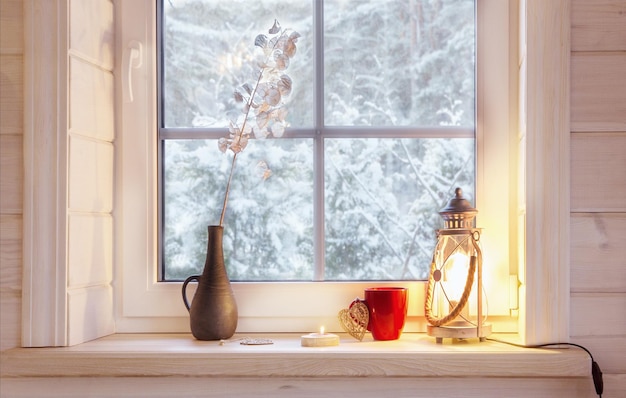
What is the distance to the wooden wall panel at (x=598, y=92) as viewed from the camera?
138cm

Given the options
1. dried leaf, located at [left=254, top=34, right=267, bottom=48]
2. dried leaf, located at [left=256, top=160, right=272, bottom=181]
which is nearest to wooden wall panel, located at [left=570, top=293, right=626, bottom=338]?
dried leaf, located at [left=256, top=160, right=272, bottom=181]

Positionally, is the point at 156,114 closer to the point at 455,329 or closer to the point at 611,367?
the point at 455,329

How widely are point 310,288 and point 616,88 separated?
28.6 inches

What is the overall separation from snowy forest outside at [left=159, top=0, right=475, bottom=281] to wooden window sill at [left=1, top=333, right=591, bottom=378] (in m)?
0.28

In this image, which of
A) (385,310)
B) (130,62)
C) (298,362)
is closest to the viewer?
(298,362)

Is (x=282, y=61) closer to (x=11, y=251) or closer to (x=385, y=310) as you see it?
(x=385, y=310)

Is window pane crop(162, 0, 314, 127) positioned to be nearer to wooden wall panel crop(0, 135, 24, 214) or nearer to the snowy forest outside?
the snowy forest outside

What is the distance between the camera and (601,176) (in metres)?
1.38

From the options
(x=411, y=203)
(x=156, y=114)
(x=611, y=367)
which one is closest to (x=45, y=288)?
(x=156, y=114)

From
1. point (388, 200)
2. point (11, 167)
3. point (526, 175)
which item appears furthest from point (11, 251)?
point (526, 175)

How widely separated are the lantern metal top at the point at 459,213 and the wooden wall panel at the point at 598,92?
246 mm

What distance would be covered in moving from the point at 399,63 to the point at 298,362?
27.0 inches

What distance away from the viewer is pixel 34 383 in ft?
4.52

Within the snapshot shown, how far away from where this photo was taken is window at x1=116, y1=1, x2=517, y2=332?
1.55 m
